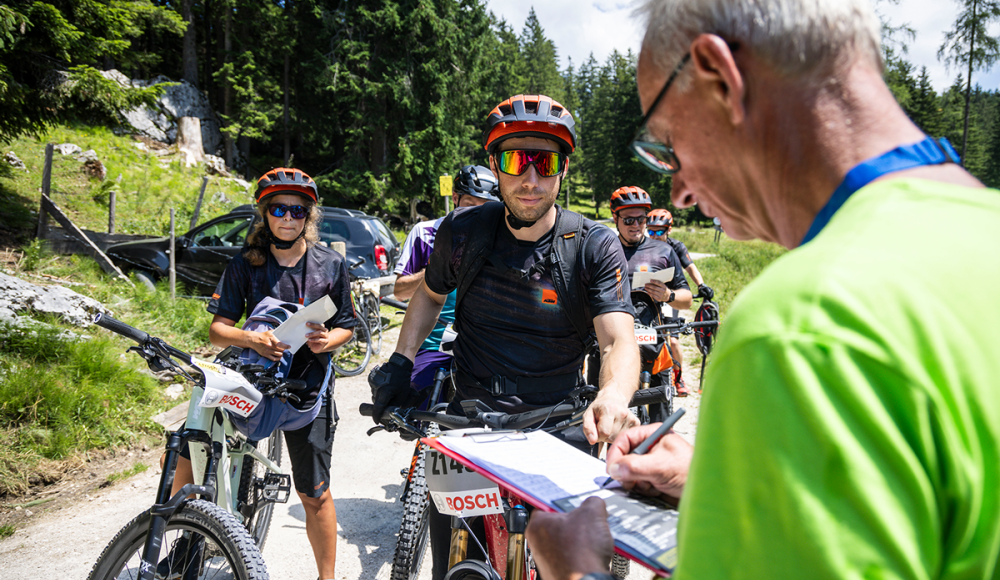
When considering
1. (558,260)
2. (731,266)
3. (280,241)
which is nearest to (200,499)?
(280,241)

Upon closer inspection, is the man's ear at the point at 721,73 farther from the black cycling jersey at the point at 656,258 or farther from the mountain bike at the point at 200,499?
the black cycling jersey at the point at 656,258

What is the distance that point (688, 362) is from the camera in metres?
9.79

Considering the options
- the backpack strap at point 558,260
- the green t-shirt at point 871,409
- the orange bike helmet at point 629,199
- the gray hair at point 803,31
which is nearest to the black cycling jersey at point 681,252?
the orange bike helmet at point 629,199

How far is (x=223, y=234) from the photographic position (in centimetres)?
1110

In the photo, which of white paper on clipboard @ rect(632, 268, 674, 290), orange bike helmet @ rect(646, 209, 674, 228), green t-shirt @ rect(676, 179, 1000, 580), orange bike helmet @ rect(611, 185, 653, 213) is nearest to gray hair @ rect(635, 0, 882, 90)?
green t-shirt @ rect(676, 179, 1000, 580)

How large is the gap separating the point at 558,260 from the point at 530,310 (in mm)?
242

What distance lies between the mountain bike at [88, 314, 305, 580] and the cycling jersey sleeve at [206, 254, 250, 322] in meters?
0.44

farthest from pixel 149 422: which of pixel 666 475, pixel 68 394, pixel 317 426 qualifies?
pixel 666 475

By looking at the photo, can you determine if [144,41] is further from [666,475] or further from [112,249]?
[666,475]

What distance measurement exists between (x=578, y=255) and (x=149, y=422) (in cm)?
508

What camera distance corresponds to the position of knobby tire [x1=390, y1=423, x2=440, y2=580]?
2.71m

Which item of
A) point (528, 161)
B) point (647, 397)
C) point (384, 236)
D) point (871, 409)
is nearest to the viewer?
point (871, 409)

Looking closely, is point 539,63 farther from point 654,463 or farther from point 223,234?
point 654,463

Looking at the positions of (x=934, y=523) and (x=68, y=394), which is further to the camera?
(x=68, y=394)
